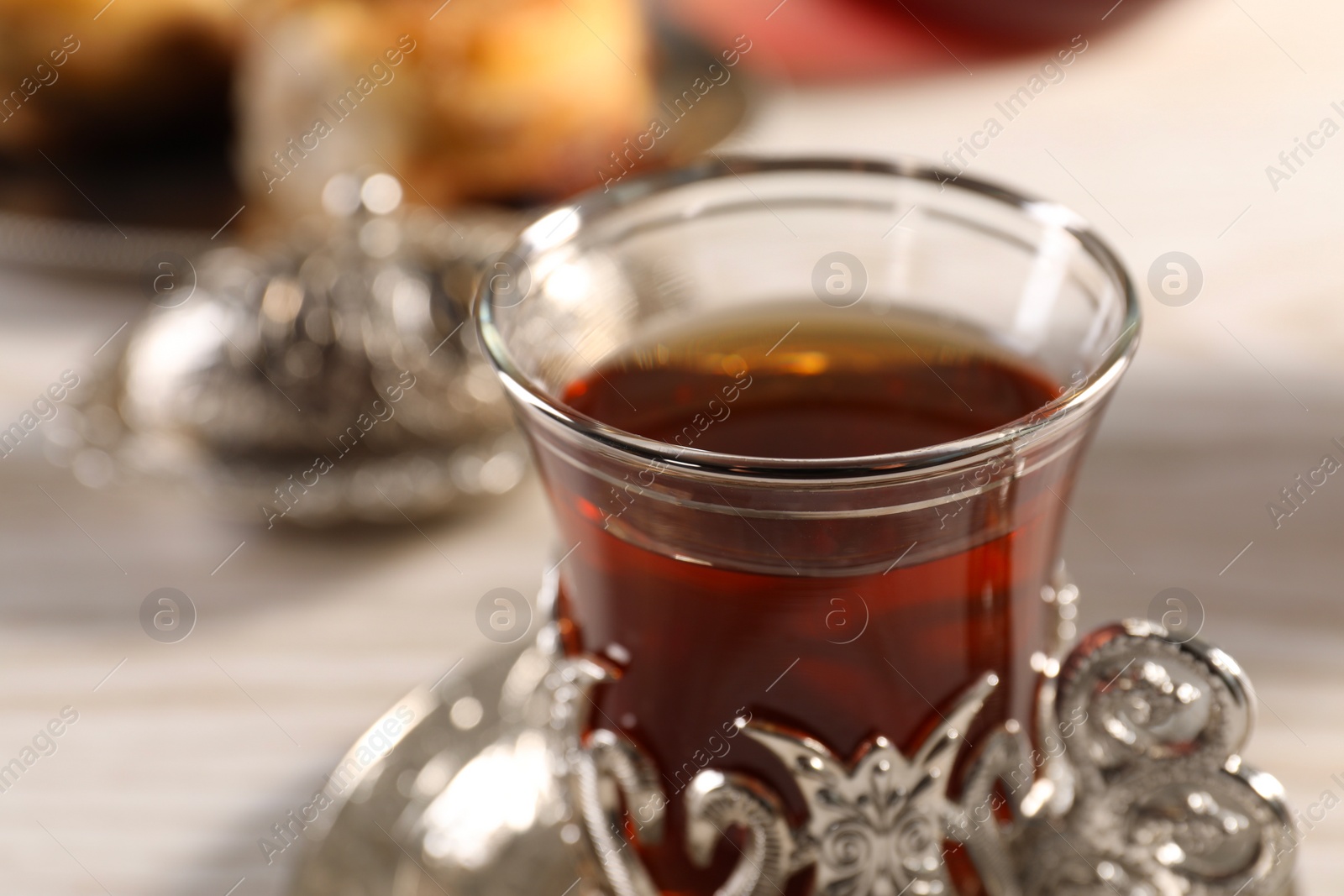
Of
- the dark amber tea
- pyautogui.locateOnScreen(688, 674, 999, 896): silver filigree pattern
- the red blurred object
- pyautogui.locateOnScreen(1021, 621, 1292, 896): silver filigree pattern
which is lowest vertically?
the red blurred object

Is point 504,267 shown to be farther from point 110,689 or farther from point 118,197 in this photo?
point 118,197

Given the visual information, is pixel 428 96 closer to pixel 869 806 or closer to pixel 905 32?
pixel 905 32

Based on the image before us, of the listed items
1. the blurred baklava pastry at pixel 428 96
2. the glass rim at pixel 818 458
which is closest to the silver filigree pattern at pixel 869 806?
the glass rim at pixel 818 458

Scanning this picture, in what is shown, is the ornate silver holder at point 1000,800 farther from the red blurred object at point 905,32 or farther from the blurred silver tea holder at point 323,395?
the red blurred object at point 905,32

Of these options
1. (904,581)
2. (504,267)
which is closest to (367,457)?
(504,267)

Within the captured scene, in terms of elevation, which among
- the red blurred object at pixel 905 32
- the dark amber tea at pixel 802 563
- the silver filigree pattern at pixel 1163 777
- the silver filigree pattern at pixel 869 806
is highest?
the dark amber tea at pixel 802 563

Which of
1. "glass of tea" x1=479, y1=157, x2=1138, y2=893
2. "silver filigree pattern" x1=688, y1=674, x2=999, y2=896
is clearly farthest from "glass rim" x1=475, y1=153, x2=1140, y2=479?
"silver filigree pattern" x1=688, y1=674, x2=999, y2=896

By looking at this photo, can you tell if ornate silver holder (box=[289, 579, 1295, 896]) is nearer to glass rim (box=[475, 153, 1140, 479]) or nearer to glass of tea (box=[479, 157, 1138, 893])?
glass of tea (box=[479, 157, 1138, 893])
